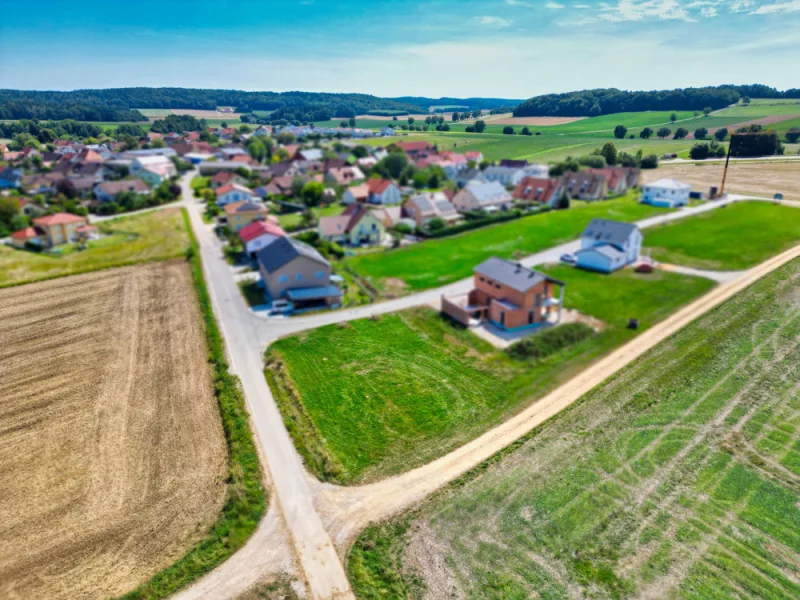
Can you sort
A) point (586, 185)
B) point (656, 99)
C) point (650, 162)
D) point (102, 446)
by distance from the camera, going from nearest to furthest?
point (102, 446)
point (586, 185)
point (650, 162)
point (656, 99)

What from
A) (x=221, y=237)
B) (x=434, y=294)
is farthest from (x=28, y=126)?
(x=434, y=294)

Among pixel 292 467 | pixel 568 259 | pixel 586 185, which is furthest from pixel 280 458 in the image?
pixel 586 185

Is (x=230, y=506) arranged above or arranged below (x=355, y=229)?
below

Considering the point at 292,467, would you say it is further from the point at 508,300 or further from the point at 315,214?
the point at 315,214

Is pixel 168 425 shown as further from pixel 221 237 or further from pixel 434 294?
pixel 221 237

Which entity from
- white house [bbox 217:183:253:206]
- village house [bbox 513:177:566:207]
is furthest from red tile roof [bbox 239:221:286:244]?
village house [bbox 513:177:566:207]

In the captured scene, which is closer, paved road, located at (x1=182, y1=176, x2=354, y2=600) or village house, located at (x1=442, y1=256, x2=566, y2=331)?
paved road, located at (x1=182, y1=176, x2=354, y2=600)

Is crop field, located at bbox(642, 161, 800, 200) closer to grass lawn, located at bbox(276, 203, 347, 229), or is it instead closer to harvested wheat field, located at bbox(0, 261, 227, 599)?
grass lawn, located at bbox(276, 203, 347, 229)
